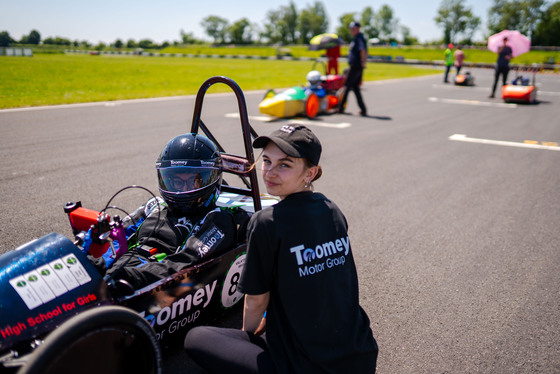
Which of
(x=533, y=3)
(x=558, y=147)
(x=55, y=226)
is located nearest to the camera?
(x=55, y=226)

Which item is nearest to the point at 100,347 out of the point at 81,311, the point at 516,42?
the point at 81,311

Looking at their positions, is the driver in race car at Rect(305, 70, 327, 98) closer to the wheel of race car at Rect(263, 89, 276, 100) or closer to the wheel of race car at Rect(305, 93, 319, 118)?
the wheel of race car at Rect(305, 93, 319, 118)

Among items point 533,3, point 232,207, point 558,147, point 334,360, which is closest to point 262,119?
point 558,147

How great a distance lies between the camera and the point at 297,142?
1640 millimetres

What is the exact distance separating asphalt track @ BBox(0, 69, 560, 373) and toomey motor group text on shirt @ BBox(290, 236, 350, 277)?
1.01 m

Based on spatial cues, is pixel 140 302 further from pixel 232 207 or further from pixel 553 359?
pixel 553 359

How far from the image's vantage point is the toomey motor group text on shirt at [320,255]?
61.6 inches

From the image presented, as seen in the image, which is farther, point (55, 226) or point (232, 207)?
point (55, 226)

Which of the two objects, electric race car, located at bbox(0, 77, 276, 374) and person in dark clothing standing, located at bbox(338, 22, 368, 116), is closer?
electric race car, located at bbox(0, 77, 276, 374)

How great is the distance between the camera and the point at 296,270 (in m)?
1.56

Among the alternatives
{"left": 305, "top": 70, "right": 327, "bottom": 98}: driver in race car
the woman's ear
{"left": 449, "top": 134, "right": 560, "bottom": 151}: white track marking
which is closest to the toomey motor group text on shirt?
the woman's ear

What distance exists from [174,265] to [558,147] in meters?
8.47

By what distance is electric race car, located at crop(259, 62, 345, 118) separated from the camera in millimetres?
9344

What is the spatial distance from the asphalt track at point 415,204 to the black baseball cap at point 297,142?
1.35m
